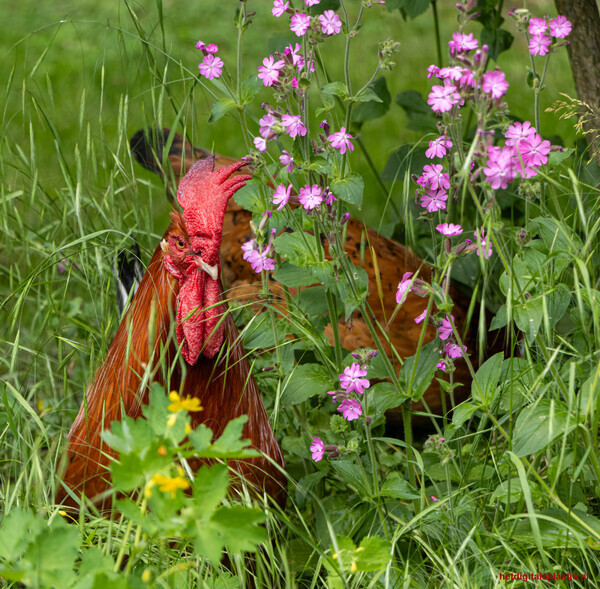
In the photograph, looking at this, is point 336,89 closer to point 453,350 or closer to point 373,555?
point 453,350

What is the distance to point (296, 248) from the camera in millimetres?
1950

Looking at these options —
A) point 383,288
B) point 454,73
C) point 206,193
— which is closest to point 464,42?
point 454,73

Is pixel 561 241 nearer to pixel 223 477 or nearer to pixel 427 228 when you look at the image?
pixel 223 477

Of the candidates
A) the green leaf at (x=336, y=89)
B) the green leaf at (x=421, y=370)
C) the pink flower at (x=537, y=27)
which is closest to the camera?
the pink flower at (x=537, y=27)

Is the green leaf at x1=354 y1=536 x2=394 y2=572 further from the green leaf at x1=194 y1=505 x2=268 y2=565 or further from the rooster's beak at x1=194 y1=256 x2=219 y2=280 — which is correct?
the rooster's beak at x1=194 y1=256 x2=219 y2=280

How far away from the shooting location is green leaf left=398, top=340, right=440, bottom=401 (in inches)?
76.6

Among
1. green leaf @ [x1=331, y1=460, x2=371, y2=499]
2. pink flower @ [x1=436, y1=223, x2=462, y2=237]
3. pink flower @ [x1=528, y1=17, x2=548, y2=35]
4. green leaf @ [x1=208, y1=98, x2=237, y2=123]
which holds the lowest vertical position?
green leaf @ [x1=331, y1=460, x2=371, y2=499]

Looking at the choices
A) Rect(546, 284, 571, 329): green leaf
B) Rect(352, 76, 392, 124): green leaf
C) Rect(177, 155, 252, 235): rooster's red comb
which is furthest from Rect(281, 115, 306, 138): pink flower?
Rect(352, 76, 392, 124): green leaf

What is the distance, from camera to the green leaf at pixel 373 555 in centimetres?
155

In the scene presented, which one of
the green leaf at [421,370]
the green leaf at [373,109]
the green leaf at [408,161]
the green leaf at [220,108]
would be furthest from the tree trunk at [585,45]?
the green leaf at [220,108]

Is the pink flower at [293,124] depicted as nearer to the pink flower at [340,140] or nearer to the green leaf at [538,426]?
the pink flower at [340,140]

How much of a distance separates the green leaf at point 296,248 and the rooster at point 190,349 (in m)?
0.16

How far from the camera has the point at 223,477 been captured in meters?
1.35

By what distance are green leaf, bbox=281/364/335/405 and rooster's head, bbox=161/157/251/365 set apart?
0.72ft
